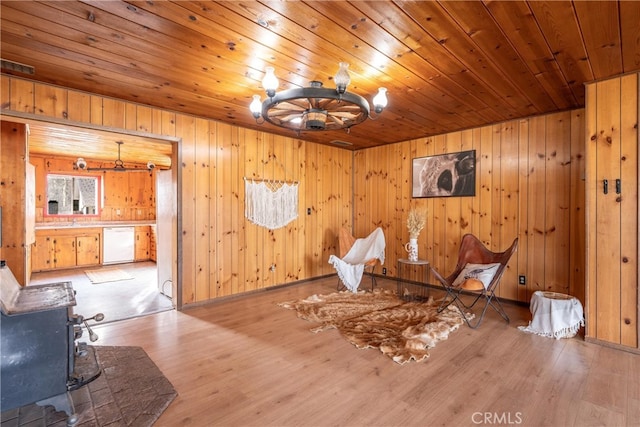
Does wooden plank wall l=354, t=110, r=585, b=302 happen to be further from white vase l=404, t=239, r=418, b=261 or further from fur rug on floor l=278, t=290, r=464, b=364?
fur rug on floor l=278, t=290, r=464, b=364

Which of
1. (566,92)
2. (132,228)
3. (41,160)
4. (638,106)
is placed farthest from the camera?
(132,228)

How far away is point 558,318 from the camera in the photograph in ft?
9.95

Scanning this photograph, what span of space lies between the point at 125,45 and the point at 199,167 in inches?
74.7

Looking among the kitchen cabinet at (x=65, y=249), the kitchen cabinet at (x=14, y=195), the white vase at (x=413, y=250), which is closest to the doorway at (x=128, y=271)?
the kitchen cabinet at (x=65, y=249)

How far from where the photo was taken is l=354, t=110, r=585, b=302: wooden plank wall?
3.65 meters

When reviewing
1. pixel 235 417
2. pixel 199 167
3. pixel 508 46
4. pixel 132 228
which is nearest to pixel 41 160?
pixel 132 228

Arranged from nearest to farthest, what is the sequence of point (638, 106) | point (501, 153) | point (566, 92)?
1. point (638, 106)
2. point (566, 92)
3. point (501, 153)

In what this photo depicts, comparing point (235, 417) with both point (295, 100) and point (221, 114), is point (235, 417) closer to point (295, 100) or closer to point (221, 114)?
point (295, 100)

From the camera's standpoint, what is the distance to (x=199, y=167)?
13.2 ft

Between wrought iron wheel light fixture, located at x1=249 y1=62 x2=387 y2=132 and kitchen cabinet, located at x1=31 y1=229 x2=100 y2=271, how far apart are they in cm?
615

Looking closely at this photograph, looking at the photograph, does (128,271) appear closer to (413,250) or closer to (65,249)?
(65,249)

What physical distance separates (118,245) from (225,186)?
4.50 metres

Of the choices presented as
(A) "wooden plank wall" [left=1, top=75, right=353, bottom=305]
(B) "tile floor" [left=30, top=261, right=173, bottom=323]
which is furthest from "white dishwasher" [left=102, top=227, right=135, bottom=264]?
(A) "wooden plank wall" [left=1, top=75, right=353, bottom=305]

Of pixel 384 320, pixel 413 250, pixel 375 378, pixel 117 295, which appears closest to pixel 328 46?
pixel 375 378
